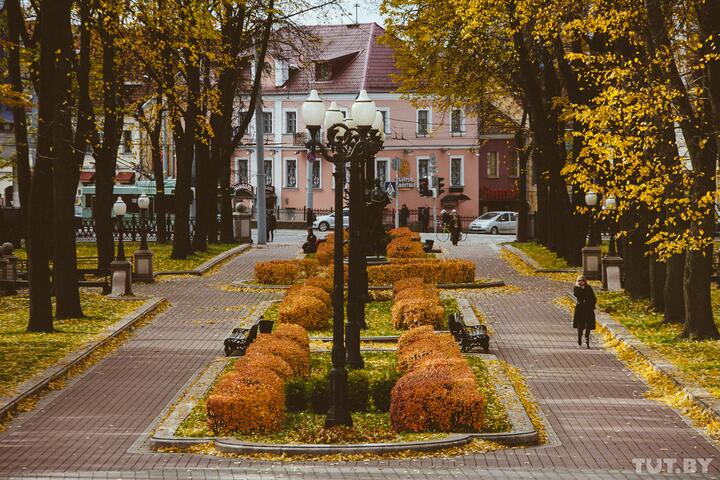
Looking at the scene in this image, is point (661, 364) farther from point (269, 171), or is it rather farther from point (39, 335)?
point (269, 171)

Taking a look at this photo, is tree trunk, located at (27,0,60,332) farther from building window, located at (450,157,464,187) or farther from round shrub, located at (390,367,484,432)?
building window, located at (450,157,464,187)

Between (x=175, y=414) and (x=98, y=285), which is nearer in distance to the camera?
(x=175, y=414)

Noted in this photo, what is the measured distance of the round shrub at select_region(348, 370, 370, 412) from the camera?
15.8 meters

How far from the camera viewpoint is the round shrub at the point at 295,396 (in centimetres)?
1574

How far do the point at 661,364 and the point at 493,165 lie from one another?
54684mm

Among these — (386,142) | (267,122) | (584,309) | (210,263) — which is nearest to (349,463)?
(584,309)

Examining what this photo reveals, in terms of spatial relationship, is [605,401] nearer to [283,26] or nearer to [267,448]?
[267,448]

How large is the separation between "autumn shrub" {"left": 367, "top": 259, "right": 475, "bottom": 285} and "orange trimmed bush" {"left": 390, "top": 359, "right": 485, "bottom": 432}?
16.6 metres

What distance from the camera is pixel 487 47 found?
3488 centimetres

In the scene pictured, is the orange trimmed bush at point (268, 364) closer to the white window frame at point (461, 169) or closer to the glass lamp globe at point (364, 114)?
the glass lamp globe at point (364, 114)

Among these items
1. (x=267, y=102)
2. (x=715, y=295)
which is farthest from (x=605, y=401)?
(x=267, y=102)

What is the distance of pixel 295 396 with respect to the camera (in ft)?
51.7

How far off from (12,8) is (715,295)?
18.4m

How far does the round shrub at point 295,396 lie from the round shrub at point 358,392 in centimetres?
59
